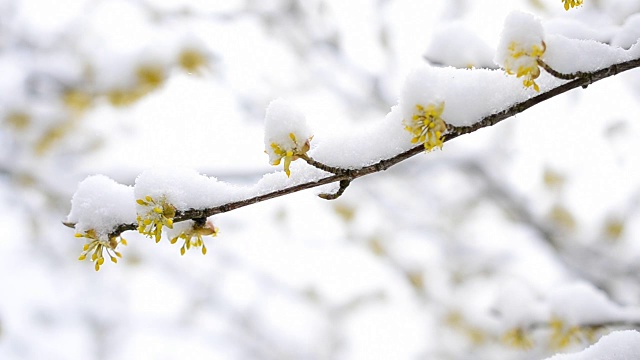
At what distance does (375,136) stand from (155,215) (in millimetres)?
486

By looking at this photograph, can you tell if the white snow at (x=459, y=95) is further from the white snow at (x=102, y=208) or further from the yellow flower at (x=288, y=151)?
the white snow at (x=102, y=208)

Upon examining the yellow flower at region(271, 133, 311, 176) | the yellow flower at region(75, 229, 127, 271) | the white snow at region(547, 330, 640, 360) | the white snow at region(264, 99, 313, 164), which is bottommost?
the white snow at region(547, 330, 640, 360)

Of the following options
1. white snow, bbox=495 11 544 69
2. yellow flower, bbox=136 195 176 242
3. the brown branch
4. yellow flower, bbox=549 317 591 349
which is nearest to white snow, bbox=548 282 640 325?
yellow flower, bbox=549 317 591 349

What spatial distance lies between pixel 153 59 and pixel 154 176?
245cm

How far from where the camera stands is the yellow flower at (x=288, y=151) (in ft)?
3.56

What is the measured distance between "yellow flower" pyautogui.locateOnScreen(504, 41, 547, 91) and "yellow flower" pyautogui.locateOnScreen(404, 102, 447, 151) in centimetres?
14

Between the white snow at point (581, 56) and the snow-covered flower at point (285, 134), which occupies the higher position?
the white snow at point (581, 56)

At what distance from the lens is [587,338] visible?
1.83 metres

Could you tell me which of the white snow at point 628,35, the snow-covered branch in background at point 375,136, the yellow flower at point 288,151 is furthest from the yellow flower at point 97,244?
the white snow at point 628,35

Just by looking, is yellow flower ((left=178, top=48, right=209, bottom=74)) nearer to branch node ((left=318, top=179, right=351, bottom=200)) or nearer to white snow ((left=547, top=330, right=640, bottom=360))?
branch node ((left=318, top=179, right=351, bottom=200))

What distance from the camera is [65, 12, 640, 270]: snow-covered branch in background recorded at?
1036mm

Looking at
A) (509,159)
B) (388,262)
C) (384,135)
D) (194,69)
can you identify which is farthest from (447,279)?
(384,135)

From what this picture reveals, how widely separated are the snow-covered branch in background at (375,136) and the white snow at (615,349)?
1.88 feet

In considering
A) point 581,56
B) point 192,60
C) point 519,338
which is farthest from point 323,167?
point 192,60
